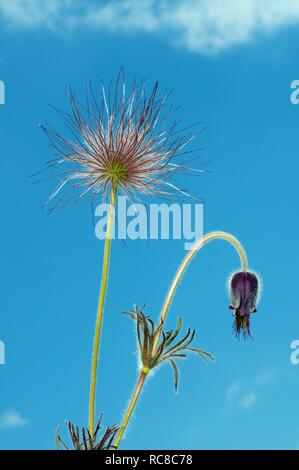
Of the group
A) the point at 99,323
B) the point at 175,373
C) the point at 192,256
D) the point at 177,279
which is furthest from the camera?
the point at 192,256

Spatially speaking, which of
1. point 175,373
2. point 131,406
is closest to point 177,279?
point 175,373

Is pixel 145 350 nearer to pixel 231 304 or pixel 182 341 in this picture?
pixel 182 341

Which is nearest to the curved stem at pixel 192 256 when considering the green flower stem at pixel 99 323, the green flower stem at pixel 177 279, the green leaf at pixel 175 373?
the green flower stem at pixel 177 279

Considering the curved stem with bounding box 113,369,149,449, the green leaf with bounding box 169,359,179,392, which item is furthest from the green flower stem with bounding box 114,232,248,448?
the green leaf with bounding box 169,359,179,392

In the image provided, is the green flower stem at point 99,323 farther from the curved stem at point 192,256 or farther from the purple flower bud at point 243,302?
the purple flower bud at point 243,302

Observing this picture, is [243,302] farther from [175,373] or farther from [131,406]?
[131,406]
